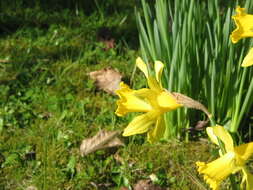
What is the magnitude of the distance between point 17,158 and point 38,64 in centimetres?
96

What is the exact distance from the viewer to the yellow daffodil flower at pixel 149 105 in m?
1.23

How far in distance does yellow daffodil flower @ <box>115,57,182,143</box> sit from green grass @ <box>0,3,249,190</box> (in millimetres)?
506

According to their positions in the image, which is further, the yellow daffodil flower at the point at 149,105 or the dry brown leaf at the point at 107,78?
the dry brown leaf at the point at 107,78

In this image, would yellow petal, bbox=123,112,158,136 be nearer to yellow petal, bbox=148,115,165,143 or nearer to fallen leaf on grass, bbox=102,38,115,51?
yellow petal, bbox=148,115,165,143

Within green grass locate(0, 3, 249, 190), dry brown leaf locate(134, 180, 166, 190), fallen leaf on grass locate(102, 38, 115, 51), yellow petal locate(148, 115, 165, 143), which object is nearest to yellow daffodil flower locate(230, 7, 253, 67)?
yellow petal locate(148, 115, 165, 143)

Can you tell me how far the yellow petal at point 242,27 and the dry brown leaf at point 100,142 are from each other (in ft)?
4.27

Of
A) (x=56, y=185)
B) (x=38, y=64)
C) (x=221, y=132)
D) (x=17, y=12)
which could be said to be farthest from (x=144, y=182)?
(x=17, y=12)

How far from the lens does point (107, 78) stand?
280cm

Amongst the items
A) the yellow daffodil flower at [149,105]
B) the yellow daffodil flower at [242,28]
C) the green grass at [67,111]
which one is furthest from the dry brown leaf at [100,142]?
the yellow daffodil flower at [242,28]

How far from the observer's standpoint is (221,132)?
3.74ft

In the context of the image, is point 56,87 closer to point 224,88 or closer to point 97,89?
point 97,89

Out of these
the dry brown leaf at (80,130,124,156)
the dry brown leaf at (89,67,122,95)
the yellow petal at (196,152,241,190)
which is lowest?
the dry brown leaf at (80,130,124,156)

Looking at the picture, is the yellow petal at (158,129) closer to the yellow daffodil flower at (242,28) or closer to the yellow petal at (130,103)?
the yellow petal at (130,103)

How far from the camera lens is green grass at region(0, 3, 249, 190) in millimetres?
2148
